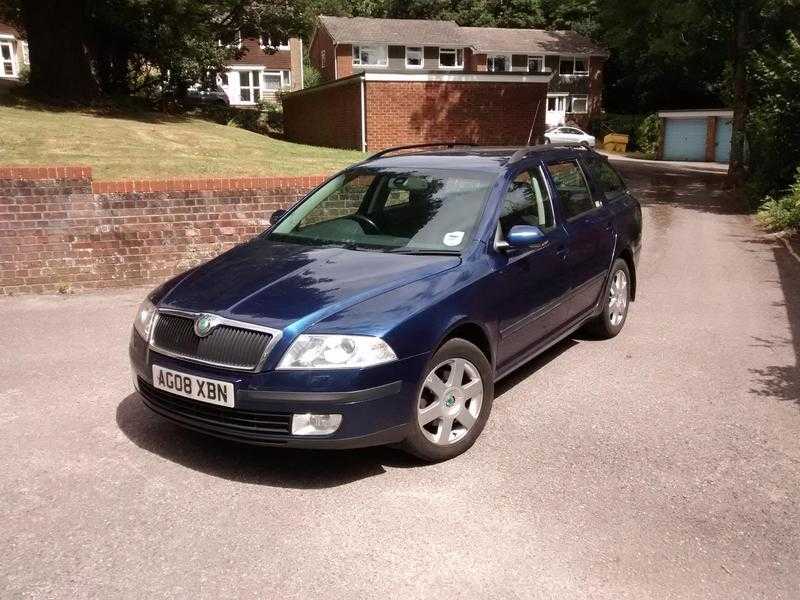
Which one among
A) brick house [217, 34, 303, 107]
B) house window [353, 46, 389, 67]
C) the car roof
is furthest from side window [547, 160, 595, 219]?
house window [353, 46, 389, 67]

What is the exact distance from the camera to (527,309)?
187 inches

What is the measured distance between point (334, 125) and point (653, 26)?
10.3 meters

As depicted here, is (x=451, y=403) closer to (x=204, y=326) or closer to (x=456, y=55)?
(x=204, y=326)

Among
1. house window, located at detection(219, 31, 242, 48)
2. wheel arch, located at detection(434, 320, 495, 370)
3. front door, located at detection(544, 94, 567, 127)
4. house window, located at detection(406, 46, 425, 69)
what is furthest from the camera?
front door, located at detection(544, 94, 567, 127)

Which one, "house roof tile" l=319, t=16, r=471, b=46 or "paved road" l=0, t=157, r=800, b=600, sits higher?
"house roof tile" l=319, t=16, r=471, b=46

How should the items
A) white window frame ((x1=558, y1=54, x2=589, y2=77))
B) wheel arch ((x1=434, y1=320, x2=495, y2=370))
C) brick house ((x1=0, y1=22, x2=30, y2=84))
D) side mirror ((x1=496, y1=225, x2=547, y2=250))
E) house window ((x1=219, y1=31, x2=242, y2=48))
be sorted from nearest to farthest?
wheel arch ((x1=434, y1=320, x2=495, y2=370)) < side mirror ((x1=496, y1=225, x2=547, y2=250)) < house window ((x1=219, y1=31, x2=242, y2=48)) < brick house ((x1=0, y1=22, x2=30, y2=84)) < white window frame ((x1=558, y1=54, x2=589, y2=77))

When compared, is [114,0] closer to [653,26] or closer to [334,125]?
[334,125]

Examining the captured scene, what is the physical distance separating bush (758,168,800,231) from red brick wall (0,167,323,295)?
9161 mm

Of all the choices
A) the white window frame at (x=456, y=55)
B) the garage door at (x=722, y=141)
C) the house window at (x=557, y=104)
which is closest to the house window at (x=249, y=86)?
the white window frame at (x=456, y=55)

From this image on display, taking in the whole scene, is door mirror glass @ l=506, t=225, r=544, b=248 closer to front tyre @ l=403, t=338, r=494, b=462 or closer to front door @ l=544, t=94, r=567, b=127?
front tyre @ l=403, t=338, r=494, b=462

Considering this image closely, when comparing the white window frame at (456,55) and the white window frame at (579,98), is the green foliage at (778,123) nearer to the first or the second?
the white window frame at (456,55)

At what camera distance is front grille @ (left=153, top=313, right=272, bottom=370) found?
11.8 feet

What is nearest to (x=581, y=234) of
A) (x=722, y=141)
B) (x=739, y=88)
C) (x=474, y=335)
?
(x=474, y=335)

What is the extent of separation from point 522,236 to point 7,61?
4984 centimetres
